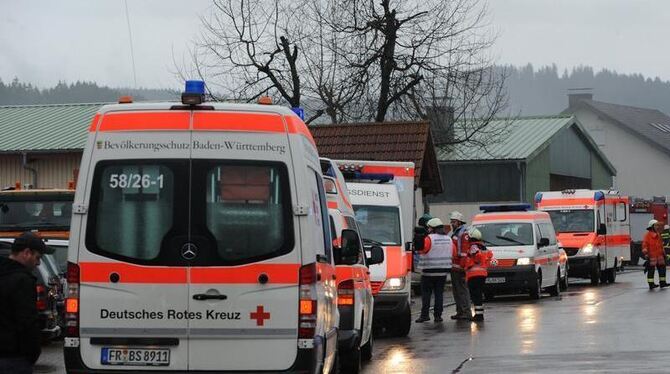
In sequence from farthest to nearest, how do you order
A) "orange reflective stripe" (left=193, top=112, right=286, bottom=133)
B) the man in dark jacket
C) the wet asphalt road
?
the wet asphalt road < "orange reflective stripe" (left=193, top=112, right=286, bottom=133) < the man in dark jacket

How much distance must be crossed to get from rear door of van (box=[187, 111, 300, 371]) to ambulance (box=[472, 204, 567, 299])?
66.4ft

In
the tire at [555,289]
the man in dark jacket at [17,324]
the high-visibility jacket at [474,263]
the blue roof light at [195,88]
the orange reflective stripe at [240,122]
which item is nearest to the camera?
the man in dark jacket at [17,324]

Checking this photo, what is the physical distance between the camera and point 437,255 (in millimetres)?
22781

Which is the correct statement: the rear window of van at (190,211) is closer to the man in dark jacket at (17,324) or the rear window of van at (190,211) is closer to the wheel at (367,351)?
the man in dark jacket at (17,324)

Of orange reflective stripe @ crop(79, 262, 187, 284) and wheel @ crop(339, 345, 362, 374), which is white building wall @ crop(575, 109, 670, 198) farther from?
orange reflective stripe @ crop(79, 262, 187, 284)

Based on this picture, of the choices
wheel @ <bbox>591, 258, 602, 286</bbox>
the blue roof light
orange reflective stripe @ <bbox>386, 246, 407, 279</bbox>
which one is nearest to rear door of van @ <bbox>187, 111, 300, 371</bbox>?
the blue roof light

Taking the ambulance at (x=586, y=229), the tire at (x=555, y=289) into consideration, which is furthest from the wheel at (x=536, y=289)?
the ambulance at (x=586, y=229)

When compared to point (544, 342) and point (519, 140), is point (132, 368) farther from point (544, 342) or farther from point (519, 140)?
point (519, 140)

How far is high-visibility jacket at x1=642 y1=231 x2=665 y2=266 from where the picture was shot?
33125mm

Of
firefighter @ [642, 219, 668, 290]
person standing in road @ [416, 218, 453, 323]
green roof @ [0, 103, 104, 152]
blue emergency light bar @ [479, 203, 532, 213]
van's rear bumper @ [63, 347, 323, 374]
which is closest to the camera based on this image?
van's rear bumper @ [63, 347, 323, 374]

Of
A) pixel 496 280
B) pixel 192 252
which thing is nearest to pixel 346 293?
pixel 192 252

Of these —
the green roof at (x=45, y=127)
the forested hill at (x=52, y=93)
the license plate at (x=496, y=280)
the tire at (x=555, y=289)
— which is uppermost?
the forested hill at (x=52, y=93)

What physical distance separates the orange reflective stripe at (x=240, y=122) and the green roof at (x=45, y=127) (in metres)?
39.7

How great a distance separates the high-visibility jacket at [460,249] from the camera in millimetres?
23044
